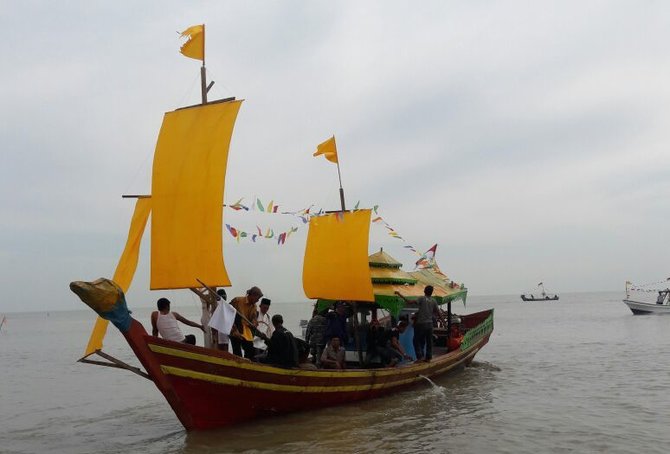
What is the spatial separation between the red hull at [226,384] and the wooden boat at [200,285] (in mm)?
16

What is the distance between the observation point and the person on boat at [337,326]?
43.3 feet

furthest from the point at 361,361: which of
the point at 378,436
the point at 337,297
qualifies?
the point at 378,436

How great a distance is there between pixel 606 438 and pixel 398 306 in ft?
18.0

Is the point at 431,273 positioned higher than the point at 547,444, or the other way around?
the point at 431,273

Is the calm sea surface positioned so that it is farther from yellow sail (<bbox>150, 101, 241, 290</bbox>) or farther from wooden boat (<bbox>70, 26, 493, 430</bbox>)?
yellow sail (<bbox>150, 101, 241, 290</bbox>)

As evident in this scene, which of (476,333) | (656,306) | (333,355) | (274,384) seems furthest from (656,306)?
(274,384)

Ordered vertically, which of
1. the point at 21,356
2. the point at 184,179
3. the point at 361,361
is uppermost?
the point at 184,179

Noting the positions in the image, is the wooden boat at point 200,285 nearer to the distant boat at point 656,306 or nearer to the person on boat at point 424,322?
the person on boat at point 424,322

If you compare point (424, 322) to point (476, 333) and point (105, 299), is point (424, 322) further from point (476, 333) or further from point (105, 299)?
point (105, 299)

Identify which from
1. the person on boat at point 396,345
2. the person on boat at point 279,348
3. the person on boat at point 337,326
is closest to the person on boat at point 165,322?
the person on boat at point 279,348

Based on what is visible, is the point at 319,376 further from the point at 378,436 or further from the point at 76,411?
the point at 76,411

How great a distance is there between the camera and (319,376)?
10.6 meters

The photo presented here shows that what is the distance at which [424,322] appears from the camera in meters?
13.6

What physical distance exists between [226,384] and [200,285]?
2105 millimetres
